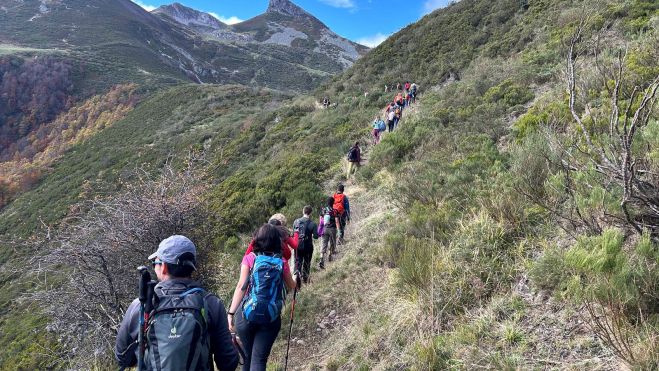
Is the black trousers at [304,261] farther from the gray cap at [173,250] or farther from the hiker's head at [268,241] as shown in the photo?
the gray cap at [173,250]

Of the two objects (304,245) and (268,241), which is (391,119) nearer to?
(304,245)

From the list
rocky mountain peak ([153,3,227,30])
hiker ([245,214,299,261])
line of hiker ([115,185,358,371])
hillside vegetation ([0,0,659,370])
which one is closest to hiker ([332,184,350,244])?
hillside vegetation ([0,0,659,370])

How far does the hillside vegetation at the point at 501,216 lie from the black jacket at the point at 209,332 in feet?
5.48

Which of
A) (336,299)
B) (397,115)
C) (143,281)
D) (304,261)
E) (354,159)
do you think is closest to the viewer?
(143,281)

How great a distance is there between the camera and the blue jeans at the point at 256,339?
11.0 feet

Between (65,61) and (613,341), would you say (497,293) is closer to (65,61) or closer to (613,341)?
(613,341)

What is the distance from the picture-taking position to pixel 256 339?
3363 millimetres

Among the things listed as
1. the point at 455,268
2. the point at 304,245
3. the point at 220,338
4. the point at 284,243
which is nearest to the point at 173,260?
the point at 220,338

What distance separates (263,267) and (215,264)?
487 centimetres

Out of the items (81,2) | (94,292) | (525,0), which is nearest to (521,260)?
(94,292)

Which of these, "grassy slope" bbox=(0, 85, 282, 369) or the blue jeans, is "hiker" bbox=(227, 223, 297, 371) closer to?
the blue jeans

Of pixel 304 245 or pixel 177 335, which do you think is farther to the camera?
pixel 304 245

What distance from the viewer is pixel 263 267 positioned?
132 inches

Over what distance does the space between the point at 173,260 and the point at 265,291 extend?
3.53 feet
